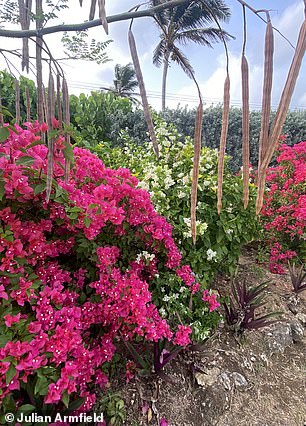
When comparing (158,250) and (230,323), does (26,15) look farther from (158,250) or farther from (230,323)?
(230,323)

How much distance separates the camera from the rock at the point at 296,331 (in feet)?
7.30

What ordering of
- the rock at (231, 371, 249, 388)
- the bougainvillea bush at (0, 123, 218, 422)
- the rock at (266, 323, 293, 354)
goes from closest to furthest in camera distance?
the bougainvillea bush at (0, 123, 218, 422) → the rock at (231, 371, 249, 388) → the rock at (266, 323, 293, 354)

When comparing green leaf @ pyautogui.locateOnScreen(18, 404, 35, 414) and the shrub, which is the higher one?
the shrub

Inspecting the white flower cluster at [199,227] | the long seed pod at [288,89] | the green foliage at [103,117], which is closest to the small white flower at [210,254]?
the white flower cluster at [199,227]

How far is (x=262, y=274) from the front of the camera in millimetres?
2781

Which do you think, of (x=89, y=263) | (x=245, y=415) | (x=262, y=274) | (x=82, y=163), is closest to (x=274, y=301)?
(x=262, y=274)

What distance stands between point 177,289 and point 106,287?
1.97 ft

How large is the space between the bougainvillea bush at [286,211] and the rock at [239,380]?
143 centimetres

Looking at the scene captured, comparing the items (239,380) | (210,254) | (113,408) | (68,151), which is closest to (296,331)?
(239,380)

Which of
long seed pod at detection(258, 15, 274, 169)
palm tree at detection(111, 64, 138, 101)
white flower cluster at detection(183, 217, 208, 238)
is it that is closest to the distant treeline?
white flower cluster at detection(183, 217, 208, 238)

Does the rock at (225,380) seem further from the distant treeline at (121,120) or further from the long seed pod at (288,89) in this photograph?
the distant treeline at (121,120)

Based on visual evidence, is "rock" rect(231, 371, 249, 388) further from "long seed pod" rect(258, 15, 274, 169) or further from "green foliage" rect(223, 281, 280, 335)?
"long seed pod" rect(258, 15, 274, 169)

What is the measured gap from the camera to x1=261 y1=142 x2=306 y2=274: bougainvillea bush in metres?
3.04

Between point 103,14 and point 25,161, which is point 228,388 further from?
point 103,14
